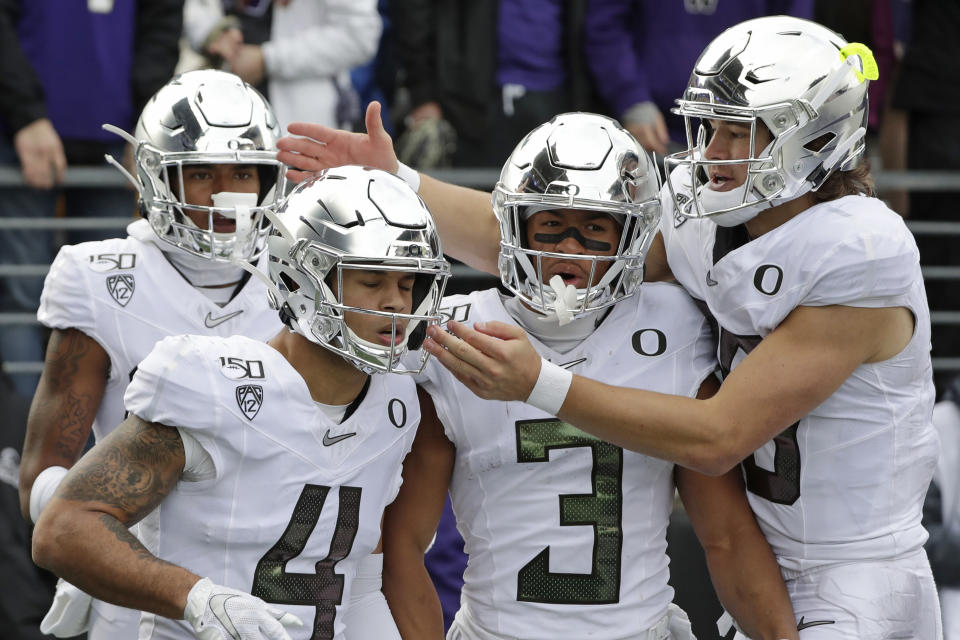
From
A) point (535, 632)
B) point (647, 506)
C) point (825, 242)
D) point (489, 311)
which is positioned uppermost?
point (825, 242)

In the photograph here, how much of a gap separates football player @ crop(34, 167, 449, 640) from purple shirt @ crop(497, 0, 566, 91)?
8.82ft

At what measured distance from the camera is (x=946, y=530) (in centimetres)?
474

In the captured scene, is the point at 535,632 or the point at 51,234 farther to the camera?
the point at 51,234

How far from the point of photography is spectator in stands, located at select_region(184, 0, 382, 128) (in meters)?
5.57

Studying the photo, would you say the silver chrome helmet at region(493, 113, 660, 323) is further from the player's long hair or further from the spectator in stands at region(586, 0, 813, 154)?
the spectator in stands at region(586, 0, 813, 154)

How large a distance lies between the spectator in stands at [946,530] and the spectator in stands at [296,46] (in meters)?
2.62

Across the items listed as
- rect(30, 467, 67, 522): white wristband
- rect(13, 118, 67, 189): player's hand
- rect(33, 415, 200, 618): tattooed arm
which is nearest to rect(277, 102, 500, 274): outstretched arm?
rect(30, 467, 67, 522): white wristband

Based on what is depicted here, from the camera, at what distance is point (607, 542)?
312 centimetres

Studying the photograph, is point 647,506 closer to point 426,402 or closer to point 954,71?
point 426,402

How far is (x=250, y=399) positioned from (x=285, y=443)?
0.39 ft

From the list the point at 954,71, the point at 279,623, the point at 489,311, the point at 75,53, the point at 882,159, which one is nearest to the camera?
the point at 279,623

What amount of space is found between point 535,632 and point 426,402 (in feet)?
1.87

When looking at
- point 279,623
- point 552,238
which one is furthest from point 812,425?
point 279,623

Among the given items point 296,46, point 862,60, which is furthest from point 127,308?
point 296,46
